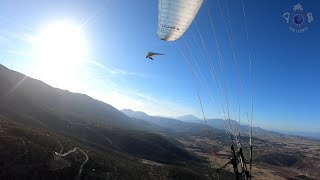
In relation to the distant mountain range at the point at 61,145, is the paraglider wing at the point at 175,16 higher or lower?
higher

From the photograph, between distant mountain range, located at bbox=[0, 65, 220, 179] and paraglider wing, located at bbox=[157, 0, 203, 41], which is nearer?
paraglider wing, located at bbox=[157, 0, 203, 41]

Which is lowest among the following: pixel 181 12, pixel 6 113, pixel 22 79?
pixel 6 113

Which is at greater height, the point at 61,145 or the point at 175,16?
the point at 175,16

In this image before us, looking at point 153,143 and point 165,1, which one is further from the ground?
point 165,1

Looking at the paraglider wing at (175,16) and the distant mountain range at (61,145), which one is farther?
the distant mountain range at (61,145)

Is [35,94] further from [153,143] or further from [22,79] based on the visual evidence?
[153,143]

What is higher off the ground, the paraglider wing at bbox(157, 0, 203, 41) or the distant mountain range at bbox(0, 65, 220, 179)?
the paraglider wing at bbox(157, 0, 203, 41)

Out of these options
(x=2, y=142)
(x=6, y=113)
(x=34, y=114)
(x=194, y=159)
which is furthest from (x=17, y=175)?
(x=194, y=159)

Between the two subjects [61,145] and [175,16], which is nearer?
[175,16]
